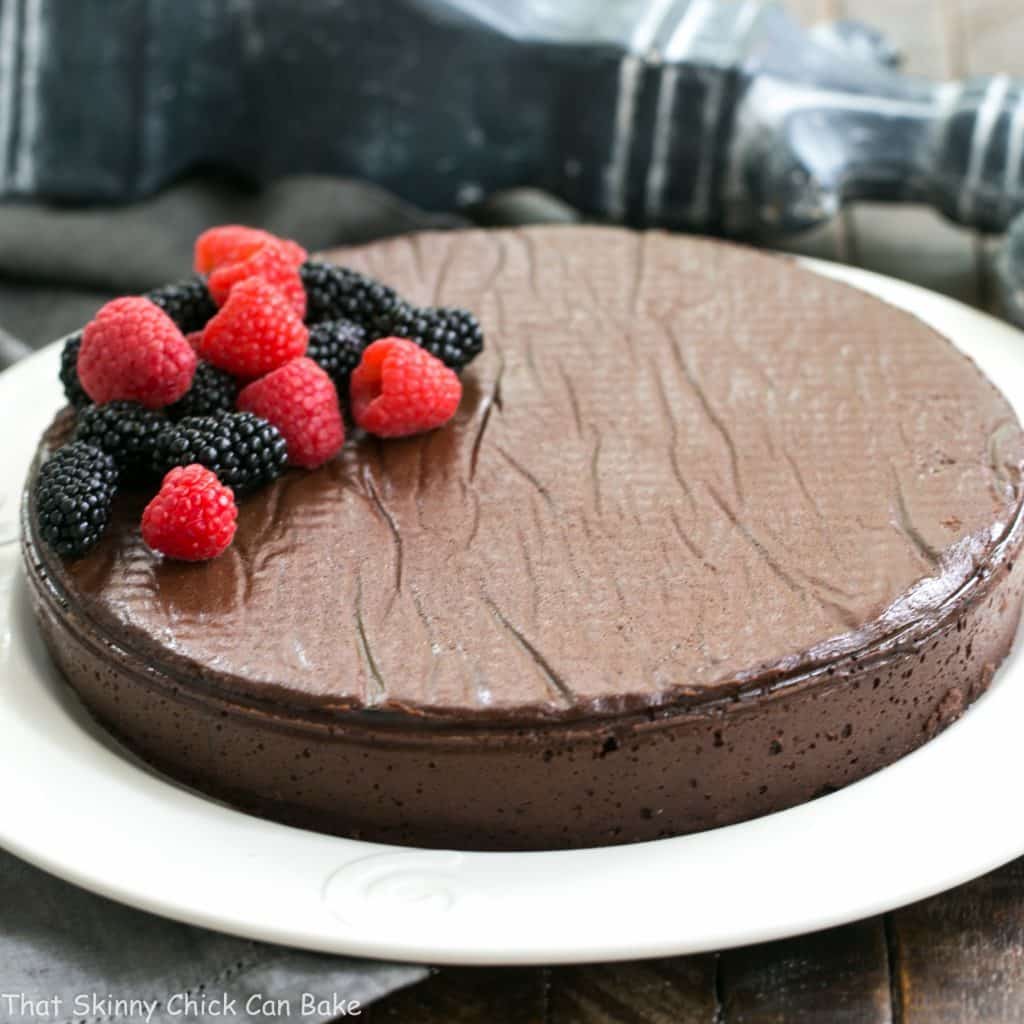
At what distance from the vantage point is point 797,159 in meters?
2.81

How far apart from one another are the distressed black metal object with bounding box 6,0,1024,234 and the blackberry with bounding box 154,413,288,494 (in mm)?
1357

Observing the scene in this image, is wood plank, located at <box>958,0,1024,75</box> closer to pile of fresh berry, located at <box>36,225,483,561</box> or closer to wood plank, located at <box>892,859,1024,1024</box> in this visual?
pile of fresh berry, located at <box>36,225,483,561</box>

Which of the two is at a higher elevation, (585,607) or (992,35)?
(992,35)

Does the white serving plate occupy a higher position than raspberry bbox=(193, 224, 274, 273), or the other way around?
raspberry bbox=(193, 224, 274, 273)

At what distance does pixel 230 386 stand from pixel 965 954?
3.56 feet

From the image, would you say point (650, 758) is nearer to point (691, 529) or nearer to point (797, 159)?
point (691, 529)

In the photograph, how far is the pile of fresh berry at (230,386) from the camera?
1.76 meters

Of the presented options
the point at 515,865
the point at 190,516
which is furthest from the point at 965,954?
the point at 190,516

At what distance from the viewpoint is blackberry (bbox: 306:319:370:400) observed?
1960 millimetres

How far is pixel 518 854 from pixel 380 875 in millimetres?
148

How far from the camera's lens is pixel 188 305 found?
2.02 meters

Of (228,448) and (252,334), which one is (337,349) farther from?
(228,448)

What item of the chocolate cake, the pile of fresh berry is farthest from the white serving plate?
the pile of fresh berry

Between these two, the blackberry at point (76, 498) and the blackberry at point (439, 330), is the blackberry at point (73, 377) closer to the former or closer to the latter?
the blackberry at point (76, 498)
